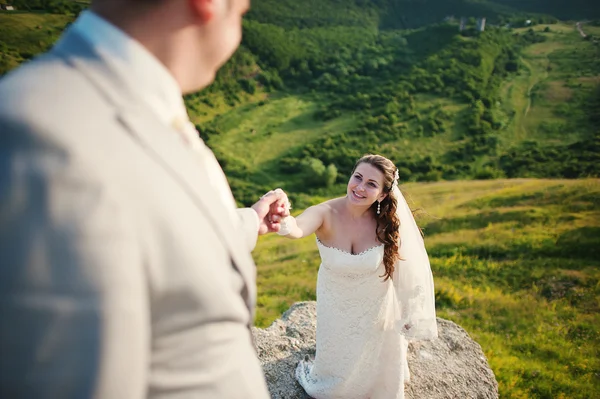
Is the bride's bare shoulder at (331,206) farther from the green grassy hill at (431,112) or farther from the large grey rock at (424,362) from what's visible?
the green grassy hill at (431,112)

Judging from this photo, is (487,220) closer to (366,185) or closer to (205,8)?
(366,185)

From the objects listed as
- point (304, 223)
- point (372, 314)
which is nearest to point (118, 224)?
point (304, 223)

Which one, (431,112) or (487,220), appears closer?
(487,220)

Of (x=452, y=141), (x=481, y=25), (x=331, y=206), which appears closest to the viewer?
(x=331, y=206)

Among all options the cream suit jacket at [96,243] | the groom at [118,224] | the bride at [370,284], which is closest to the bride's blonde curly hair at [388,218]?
the bride at [370,284]

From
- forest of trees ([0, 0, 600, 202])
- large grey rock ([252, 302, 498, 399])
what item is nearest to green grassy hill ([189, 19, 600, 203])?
forest of trees ([0, 0, 600, 202])

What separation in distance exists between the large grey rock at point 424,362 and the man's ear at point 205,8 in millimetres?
4427

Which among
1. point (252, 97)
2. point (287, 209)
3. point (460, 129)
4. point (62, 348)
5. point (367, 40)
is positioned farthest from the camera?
point (367, 40)

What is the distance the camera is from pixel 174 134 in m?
0.92

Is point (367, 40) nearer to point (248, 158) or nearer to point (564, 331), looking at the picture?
point (248, 158)

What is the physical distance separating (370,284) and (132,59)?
142 inches

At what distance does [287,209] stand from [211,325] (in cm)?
A: 217

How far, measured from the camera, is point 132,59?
875mm

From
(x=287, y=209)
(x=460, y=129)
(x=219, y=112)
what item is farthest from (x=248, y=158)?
(x=287, y=209)
